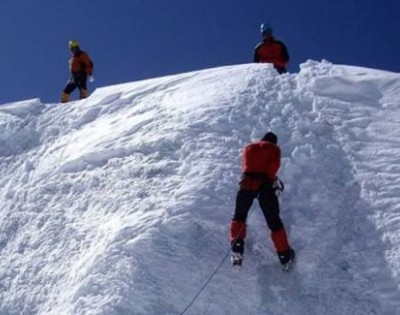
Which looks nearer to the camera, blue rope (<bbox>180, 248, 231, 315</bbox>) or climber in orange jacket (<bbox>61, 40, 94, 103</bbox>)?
blue rope (<bbox>180, 248, 231, 315</bbox>)

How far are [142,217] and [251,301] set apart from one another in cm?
248

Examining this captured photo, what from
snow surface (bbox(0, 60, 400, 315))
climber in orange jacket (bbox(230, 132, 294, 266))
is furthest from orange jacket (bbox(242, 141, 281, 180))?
snow surface (bbox(0, 60, 400, 315))

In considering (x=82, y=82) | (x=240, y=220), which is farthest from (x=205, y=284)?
(x=82, y=82)

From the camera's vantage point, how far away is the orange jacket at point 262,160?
10109mm

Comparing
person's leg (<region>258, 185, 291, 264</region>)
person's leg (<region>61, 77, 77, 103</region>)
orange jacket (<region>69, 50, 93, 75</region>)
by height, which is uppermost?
orange jacket (<region>69, 50, 93, 75</region>)

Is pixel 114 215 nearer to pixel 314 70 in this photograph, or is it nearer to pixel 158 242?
pixel 158 242

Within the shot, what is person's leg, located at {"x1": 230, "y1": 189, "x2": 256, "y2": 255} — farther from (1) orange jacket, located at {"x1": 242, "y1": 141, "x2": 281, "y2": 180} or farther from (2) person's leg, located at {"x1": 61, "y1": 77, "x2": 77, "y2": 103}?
(2) person's leg, located at {"x1": 61, "y1": 77, "x2": 77, "y2": 103}

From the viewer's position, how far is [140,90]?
1661 centimetres

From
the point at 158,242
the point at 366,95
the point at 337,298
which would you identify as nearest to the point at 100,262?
the point at 158,242

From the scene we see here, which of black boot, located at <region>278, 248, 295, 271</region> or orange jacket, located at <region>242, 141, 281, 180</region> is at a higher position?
orange jacket, located at <region>242, 141, 281, 180</region>

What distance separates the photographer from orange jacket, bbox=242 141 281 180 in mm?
10109

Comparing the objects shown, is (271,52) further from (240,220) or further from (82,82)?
(240,220)

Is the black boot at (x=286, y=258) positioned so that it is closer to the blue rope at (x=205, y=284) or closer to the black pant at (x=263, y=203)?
the black pant at (x=263, y=203)

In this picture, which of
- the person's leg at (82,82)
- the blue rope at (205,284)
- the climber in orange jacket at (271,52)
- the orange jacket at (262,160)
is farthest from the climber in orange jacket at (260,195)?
the person's leg at (82,82)
